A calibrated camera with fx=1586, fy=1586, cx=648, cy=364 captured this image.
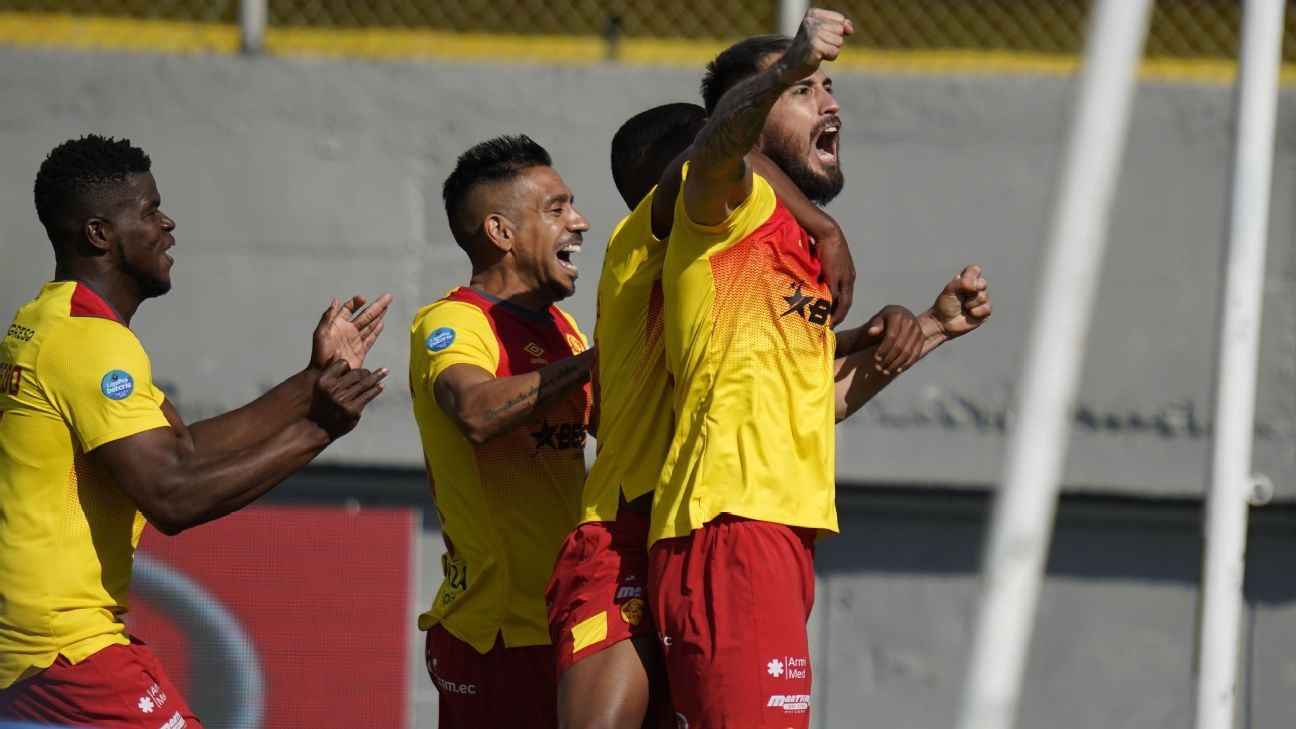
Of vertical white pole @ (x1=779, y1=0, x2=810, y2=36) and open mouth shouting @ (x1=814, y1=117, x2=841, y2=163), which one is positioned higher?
vertical white pole @ (x1=779, y1=0, x2=810, y2=36)

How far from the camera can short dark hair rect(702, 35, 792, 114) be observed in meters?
3.87

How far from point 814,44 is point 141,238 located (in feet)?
6.27

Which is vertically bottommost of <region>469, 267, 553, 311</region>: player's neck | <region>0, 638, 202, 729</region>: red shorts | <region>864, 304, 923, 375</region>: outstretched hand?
<region>0, 638, 202, 729</region>: red shorts

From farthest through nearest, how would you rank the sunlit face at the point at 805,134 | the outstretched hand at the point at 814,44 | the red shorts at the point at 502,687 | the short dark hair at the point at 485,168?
the short dark hair at the point at 485,168 < the red shorts at the point at 502,687 < the sunlit face at the point at 805,134 < the outstretched hand at the point at 814,44

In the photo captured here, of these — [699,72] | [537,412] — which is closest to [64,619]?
[537,412]

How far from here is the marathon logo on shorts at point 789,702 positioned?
3232 mm

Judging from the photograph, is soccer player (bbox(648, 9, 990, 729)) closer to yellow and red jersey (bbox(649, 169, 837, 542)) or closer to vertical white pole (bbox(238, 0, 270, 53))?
yellow and red jersey (bbox(649, 169, 837, 542))

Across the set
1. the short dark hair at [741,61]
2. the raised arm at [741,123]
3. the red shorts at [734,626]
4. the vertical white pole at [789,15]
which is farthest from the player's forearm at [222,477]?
the vertical white pole at [789,15]

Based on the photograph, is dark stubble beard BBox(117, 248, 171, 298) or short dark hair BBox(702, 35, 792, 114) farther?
dark stubble beard BBox(117, 248, 171, 298)

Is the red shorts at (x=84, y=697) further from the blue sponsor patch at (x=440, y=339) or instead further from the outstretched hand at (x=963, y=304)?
the outstretched hand at (x=963, y=304)

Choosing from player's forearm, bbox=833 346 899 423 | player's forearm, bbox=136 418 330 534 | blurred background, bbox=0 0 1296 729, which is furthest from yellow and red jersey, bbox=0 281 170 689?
blurred background, bbox=0 0 1296 729

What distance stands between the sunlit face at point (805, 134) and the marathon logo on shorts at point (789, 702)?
123 cm

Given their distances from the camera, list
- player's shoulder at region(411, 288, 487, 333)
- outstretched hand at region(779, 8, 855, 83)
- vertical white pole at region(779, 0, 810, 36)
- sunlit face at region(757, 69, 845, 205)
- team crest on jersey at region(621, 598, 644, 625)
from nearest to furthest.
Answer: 1. outstretched hand at region(779, 8, 855, 83)
2. team crest on jersey at region(621, 598, 644, 625)
3. sunlit face at region(757, 69, 845, 205)
4. player's shoulder at region(411, 288, 487, 333)
5. vertical white pole at region(779, 0, 810, 36)

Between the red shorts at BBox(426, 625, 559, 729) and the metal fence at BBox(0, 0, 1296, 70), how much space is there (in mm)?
3775
